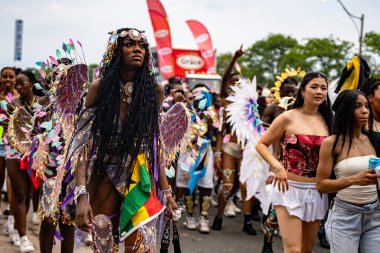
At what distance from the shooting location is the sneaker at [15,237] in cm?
529

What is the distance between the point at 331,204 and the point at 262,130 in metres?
2.40

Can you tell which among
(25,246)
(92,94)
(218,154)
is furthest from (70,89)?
(218,154)

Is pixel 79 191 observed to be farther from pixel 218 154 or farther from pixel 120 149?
pixel 218 154

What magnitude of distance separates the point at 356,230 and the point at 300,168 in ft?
2.47

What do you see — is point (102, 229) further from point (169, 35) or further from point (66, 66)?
point (169, 35)

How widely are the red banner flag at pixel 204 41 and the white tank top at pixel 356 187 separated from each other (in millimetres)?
18498

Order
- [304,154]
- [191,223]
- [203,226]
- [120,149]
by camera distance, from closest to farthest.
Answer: [120,149] → [304,154] → [203,226] → [191,223]

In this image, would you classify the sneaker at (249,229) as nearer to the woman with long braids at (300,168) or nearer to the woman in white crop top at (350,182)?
the woman with long braids at (300,168)

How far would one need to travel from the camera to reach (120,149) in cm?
307

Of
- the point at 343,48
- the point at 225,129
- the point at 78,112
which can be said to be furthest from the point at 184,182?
the point at 343,48

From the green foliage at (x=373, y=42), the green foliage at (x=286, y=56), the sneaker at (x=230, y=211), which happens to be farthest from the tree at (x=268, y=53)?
the sneaker at (x=230, y=211)

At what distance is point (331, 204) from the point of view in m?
3.50

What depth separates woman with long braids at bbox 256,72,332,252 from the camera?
3736 millimetres

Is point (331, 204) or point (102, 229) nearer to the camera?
point (102, 229)
